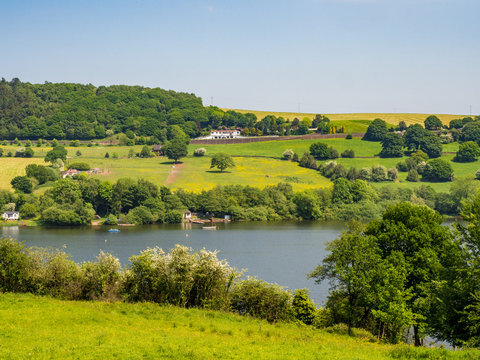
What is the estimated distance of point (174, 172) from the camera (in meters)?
128

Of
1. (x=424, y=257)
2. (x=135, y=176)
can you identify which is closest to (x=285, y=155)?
(x=135, y=176)

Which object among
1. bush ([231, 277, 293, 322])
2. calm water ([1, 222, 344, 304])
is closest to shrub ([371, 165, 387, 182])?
calm water ([1, 222, 344, 304])

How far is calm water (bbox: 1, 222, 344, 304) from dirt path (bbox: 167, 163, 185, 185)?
23.1 m

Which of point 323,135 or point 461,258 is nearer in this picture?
point 461,258

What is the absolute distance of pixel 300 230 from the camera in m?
94.3

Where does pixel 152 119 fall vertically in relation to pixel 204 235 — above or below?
above

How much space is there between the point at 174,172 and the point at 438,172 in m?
59.9

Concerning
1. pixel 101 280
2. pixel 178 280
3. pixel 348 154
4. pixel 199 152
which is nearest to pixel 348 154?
pixel 348 154

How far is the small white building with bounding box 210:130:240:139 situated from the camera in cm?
18625

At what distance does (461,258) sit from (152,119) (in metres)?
169

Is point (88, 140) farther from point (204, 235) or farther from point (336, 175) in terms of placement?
point (204, 235)

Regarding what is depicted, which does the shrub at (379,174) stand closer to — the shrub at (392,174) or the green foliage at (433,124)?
the shrub at (392,174)

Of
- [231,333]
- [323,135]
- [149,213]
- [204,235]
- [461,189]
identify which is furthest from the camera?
[323,135]

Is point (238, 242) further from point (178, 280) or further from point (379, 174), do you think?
point (379, 174)
